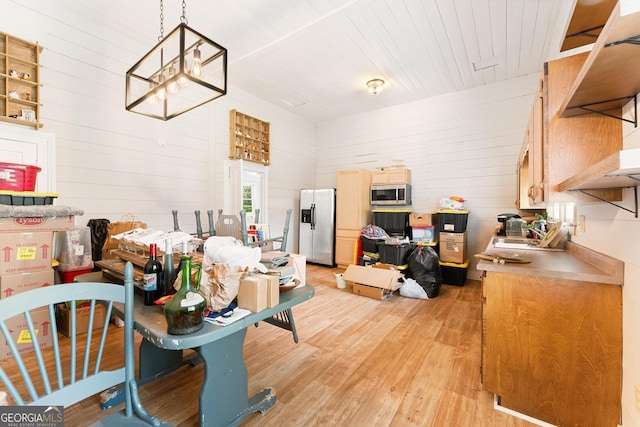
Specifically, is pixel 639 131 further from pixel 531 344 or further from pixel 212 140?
pixel 212 140

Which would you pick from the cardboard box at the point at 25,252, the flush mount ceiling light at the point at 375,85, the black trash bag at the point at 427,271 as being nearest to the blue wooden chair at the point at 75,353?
the cardboard box at the point at 25,252

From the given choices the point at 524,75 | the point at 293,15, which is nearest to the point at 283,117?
the point at 293,15

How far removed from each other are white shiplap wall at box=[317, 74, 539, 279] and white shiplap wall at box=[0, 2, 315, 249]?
3.03 meters

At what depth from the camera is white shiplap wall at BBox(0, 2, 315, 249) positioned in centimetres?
278

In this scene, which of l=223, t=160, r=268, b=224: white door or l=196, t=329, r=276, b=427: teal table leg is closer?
l=196, t=329, r=276, b=427: teal table leg

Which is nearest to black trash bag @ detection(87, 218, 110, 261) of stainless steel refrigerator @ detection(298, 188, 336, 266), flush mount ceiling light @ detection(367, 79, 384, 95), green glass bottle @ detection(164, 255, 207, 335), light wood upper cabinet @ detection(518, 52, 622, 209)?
green glass bottle @ detection(164, 255, 207, 335)

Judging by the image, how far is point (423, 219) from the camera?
14.4ft

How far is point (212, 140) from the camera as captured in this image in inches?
168

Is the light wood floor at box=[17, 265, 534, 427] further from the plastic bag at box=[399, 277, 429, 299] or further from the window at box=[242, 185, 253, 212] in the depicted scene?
the window at box=[242, 185, 253, 212]

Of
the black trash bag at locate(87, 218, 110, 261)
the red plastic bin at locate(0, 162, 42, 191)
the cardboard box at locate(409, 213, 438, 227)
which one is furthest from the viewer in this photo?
the cardboard box at locate(409, 213, 438, 227)

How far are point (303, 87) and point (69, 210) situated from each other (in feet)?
12.0

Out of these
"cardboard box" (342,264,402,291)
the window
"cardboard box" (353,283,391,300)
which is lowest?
"cardboard box" (353,283,391,300)

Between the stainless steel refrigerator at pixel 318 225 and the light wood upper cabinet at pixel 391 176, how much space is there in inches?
34.7

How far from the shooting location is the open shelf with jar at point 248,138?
177 inches
